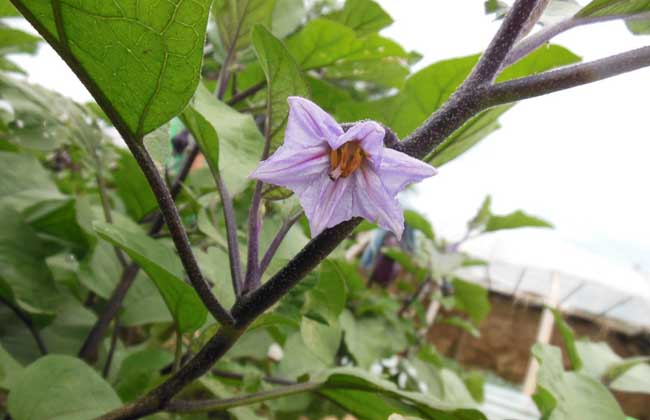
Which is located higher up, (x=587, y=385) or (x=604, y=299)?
(x=587, y=385)

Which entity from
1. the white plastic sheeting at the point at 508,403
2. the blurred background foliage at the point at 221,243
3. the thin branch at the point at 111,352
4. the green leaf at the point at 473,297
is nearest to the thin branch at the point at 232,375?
the blurred background foliage at the point at 221,243

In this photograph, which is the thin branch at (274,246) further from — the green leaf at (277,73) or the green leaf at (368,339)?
the green leaf at (368,339)

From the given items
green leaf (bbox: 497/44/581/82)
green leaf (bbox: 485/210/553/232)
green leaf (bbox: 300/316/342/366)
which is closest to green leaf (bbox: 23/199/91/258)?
green leaf (bbox: 300/316/342/366)

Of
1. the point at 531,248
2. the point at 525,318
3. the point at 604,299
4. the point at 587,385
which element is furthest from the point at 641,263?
the point at 587,385

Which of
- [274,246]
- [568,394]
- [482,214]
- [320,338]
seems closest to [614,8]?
[274,246]

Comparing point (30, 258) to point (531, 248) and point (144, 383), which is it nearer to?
point (144, 383)

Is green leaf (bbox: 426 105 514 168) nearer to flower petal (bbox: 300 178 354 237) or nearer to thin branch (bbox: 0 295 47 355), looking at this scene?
flower petal (bbox: 300 178 354 237)
